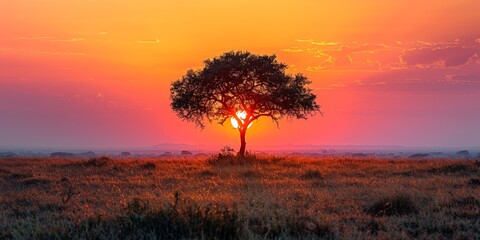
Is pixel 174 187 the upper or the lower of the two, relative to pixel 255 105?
lower

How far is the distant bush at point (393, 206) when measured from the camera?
12039 millimetres

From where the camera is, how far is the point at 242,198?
1429 centimetres

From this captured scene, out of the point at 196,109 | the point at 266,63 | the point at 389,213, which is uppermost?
the point at 266,63

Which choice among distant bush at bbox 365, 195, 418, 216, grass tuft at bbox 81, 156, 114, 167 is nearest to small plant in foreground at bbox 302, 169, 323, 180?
distant bush at bbox 365, 195, 418, 216

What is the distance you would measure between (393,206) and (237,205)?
4.02 metres

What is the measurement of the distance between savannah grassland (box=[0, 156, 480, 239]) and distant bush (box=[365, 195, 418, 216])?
0.02 metres

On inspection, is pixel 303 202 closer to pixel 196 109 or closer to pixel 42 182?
pixel 42 182

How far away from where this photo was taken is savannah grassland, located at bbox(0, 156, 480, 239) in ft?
29.3

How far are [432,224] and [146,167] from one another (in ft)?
64.1

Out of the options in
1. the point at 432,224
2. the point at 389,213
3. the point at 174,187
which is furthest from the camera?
the point at 174,187

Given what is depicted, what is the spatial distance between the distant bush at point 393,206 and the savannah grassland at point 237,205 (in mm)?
24

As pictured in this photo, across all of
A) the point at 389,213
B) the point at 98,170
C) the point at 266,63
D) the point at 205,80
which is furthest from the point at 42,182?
the point at 266,63

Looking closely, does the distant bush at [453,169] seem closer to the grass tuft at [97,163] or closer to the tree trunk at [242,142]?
the tree trunk at [242,142]

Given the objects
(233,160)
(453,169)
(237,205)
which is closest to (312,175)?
(453,169)
